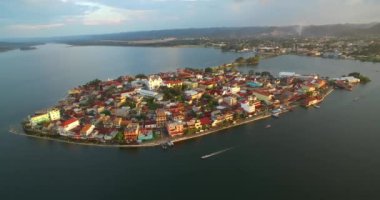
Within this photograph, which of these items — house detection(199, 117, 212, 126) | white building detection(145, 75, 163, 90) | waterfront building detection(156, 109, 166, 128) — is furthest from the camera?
white building detection(145, 75, 163, 90)

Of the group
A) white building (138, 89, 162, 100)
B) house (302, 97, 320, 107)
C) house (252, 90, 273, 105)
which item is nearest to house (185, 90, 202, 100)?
white building (138, 89, 162, 100)

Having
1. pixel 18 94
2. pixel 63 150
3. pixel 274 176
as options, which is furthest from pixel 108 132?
pixel 18 94

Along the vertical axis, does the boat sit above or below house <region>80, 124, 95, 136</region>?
below

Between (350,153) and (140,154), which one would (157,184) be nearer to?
(140,154)

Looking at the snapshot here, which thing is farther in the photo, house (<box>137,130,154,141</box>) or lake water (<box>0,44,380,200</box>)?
house (<box>137,130,154,141</box>)

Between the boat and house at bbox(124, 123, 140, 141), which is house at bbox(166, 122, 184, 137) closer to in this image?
the boat

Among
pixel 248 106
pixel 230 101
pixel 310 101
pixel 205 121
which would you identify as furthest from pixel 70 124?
pixel 310 101

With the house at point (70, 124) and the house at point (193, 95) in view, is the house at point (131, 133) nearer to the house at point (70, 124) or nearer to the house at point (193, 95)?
the house at point (70, 124)

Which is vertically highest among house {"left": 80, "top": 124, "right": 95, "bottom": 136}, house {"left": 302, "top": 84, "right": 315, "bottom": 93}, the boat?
house {"left": 302, "top": 84, "right": 315, "bottom": 93}
